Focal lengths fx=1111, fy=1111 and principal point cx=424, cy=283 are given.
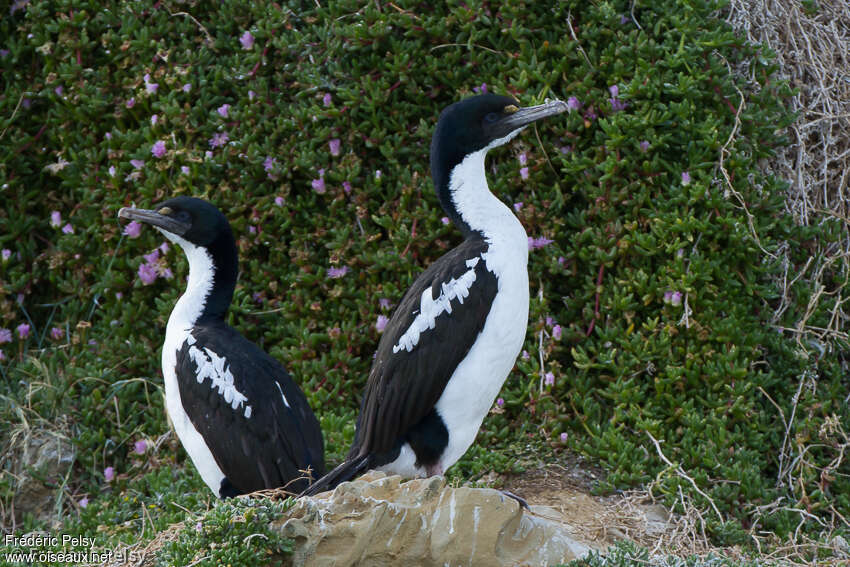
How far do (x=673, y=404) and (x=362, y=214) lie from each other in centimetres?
192

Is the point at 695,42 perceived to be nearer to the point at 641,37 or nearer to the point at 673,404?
the point at 641,37

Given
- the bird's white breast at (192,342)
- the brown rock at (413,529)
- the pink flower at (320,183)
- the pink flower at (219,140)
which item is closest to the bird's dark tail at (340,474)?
the brown rock at (413,529)

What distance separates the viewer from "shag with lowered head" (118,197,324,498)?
4.41 metres

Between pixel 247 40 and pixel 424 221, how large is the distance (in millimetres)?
1530

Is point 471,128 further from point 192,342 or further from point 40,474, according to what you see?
point 40,474

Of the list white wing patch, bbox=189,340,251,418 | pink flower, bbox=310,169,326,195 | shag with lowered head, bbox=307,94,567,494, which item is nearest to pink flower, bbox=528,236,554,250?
pink flower, bbox=310,169,326,195

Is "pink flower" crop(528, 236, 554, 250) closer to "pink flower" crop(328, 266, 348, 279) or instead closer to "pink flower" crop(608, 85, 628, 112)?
"pink flower" crop(608, 85, 628, 112)

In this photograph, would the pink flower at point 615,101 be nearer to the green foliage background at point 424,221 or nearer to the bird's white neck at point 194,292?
the green foliage background at point 424,221

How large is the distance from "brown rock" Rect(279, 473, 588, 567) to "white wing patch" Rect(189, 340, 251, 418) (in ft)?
2.53

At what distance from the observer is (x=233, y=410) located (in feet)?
14.5

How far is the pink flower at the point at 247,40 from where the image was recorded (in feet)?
20.8

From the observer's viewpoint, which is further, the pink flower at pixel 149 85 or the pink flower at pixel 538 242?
the pink flower at pixel 149 85

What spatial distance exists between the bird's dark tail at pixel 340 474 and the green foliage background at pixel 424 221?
1.01 metres

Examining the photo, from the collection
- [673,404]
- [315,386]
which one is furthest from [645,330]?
[315,386]
